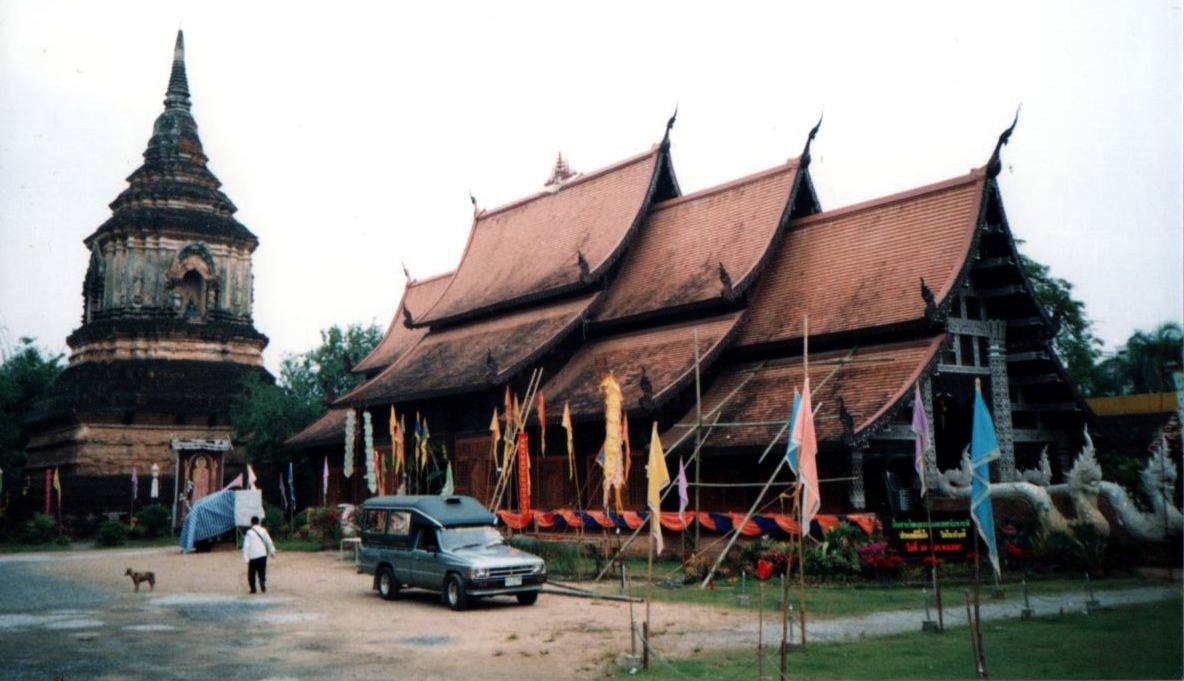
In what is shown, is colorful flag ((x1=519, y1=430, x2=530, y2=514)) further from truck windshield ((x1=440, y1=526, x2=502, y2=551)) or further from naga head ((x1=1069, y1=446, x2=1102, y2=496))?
naga head ((x1=1069, y1=446, x2=1102, y2=496))

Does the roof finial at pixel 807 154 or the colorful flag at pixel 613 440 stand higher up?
the roof finial at pixel 807 154

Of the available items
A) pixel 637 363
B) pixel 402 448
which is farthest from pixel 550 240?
pixel 402 448

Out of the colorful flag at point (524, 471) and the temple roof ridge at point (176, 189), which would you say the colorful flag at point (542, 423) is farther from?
the temple roof ridge at point (176, 189)

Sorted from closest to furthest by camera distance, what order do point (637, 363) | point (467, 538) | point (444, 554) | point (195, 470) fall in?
1. point (444, 554)
2. point (467, 538)
3. point (637, 363)
4. point (195, 470)

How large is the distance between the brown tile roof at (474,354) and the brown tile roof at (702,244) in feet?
4.57

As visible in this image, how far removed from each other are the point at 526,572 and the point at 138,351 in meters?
28.0

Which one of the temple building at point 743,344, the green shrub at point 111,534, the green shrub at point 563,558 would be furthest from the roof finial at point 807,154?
the green shrub at point 111,534

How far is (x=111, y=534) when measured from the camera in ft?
95.5

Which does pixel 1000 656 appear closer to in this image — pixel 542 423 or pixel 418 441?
pixel 542 423

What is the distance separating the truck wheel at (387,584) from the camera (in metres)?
15.2

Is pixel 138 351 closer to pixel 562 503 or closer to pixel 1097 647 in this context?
pixel 562 503

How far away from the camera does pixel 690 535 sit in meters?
19.3

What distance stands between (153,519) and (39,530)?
10.6 feet

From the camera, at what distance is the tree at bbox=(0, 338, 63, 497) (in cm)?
3672
